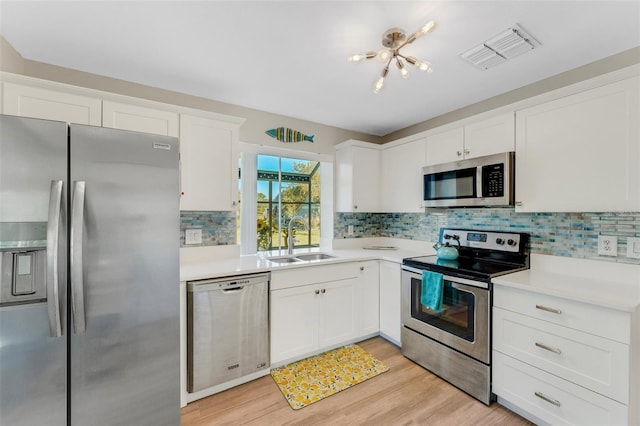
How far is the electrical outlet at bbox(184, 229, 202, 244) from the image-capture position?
243 centimetres

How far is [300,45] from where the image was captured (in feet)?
5.63

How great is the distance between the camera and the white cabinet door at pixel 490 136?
6.95 feet

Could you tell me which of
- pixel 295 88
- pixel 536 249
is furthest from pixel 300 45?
pixel 536 249

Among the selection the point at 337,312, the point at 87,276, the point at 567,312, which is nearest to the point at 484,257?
the point at 567,312

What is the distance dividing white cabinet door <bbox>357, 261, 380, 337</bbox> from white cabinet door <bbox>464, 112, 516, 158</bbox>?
4.66ft

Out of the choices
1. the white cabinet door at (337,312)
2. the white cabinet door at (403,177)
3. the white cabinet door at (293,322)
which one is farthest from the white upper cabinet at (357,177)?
the white cabinet door at (293,322)

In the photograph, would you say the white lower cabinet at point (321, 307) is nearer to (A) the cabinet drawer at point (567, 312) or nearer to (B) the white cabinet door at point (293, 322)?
(B) the white cabinet door at point (293, 322)

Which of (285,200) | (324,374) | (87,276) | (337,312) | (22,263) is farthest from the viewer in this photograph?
(285,200)

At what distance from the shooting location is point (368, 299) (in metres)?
2.76

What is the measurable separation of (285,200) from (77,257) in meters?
2.09

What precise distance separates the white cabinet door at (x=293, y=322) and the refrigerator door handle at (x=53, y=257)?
4.26 feet

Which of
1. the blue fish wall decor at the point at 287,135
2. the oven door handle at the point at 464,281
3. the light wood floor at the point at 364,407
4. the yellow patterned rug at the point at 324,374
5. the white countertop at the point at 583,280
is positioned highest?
the blue fish wall decor at the point at 287,135

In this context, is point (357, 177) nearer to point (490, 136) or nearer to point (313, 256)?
point (313, 256)

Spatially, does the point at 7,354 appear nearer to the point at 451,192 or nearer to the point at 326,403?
the point at 326,403
